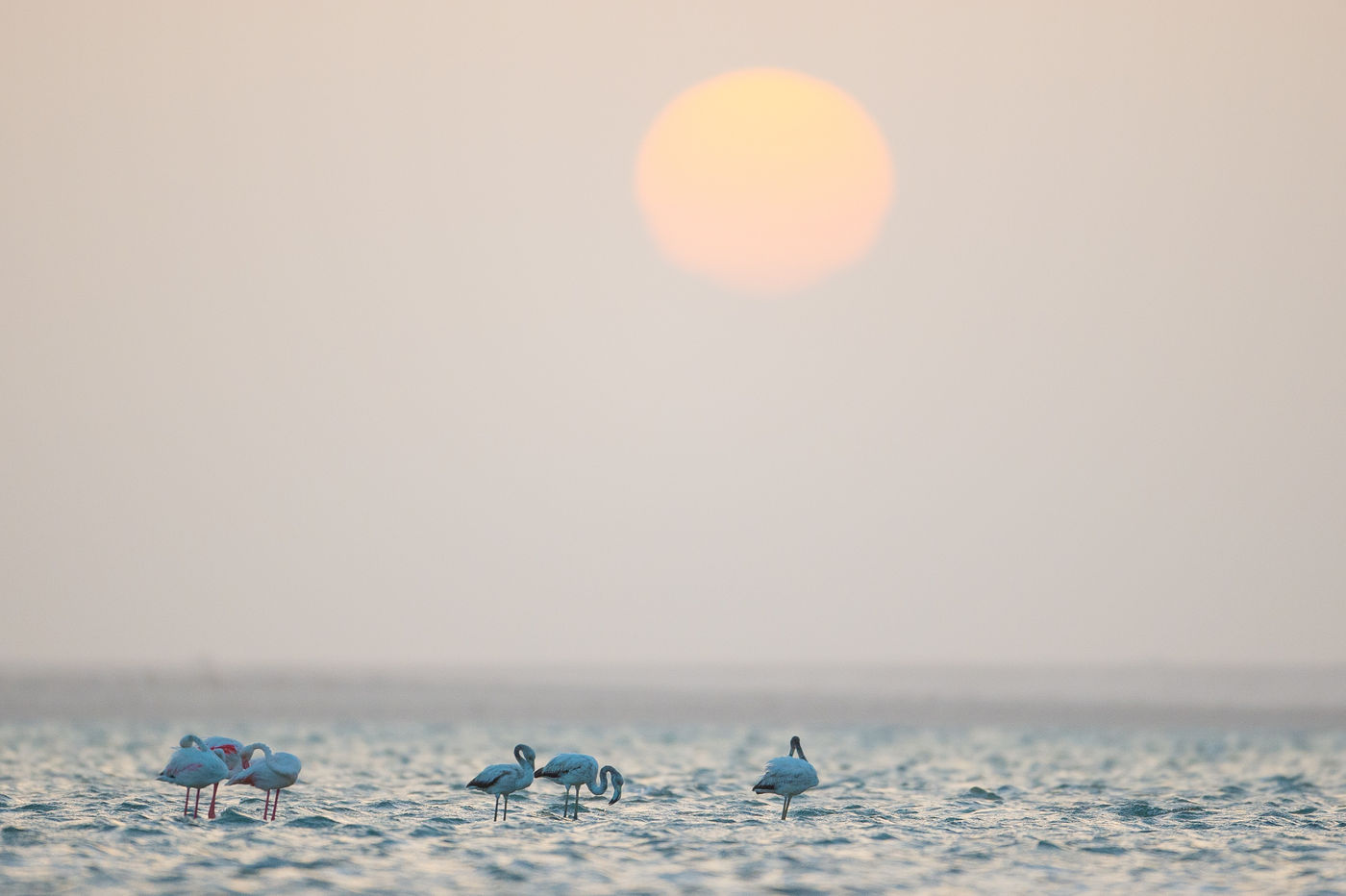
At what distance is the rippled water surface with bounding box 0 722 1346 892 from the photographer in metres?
15.2

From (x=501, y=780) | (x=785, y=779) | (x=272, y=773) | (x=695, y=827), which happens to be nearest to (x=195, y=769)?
(x=272, y=773)

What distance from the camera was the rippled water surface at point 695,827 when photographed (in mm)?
15203

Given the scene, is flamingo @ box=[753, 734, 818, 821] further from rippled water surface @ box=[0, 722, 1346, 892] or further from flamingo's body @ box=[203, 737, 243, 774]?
flamingo's body @ box=[203, 737, 243, 774]

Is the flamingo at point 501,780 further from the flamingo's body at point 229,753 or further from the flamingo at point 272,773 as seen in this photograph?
the flamingo's body at point 229,753

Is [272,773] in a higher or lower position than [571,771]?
lower

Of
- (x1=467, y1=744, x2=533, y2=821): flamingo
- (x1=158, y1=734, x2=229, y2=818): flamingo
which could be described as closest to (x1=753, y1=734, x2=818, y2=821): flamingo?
(x1=467, y1=744, x2=533, y2=821): flamingo

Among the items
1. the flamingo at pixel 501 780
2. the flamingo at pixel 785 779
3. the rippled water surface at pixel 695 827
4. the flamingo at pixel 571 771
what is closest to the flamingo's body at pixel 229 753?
the rippled water surface at pixel 695 827

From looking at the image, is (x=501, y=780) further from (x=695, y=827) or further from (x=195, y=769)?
(x=195, y=769)

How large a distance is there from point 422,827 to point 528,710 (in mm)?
33657

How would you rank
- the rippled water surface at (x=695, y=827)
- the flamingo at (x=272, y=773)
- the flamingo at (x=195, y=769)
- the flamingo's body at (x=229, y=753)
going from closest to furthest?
the rippled water surface at (x=695, y=827), the flamingo at (x=195, y=769), the flamingo at (x=272, y=773), the flamingo's body at (x=229, y=753)

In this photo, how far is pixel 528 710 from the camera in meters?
51.7

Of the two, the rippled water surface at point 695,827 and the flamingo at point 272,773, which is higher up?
the flamingo at point 272,773

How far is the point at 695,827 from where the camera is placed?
19031 millimetres

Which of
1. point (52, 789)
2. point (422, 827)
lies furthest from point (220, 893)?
point (52, 789)
